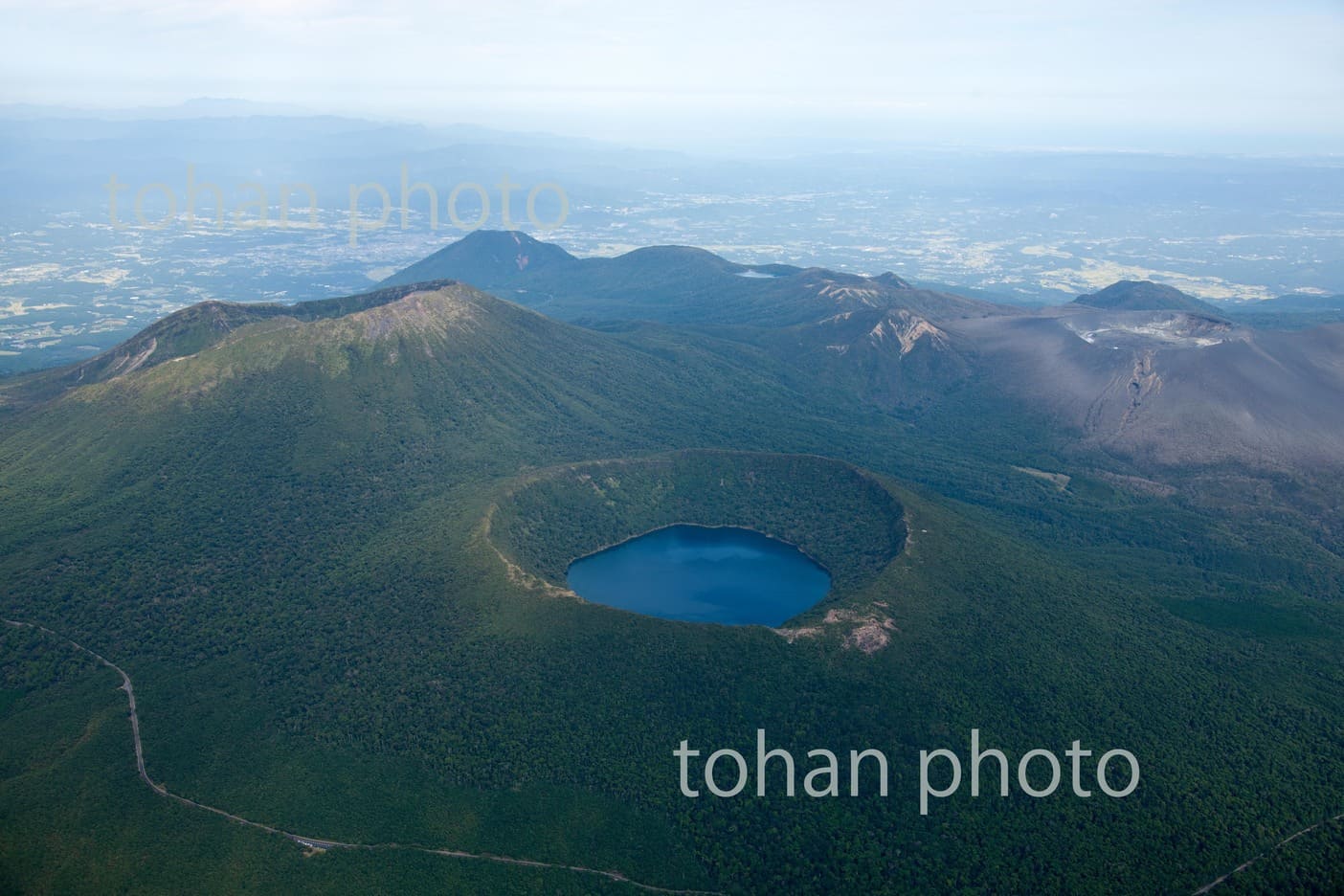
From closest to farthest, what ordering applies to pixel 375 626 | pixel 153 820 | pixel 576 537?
1. pixel 153 820
2. pixel 375 626
3. pixel 576 537

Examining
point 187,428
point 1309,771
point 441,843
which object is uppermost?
point 187,428

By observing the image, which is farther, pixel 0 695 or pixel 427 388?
pixel 427 388

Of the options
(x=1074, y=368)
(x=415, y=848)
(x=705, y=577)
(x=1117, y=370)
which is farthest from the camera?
(x=1074, y=368)

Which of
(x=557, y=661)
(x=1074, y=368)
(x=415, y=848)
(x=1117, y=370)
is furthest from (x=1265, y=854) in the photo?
(x=1074, y=368)

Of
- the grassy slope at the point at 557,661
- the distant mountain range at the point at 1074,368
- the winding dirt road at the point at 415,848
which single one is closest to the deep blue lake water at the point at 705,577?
the grassy slope at the point at 557,661

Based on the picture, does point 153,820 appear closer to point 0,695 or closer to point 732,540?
point 0,695

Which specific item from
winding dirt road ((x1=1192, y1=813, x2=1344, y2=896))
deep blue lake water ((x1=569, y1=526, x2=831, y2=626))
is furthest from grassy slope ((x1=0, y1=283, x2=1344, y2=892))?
deep blue lake water ((x1=569, y1=526, x2=831, y2=626))

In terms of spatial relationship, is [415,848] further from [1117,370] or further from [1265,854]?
[1117,370]

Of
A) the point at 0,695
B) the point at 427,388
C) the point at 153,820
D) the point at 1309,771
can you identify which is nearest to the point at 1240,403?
the point at 1309,771

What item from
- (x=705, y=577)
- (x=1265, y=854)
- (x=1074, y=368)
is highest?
(x=1074, y=368)
